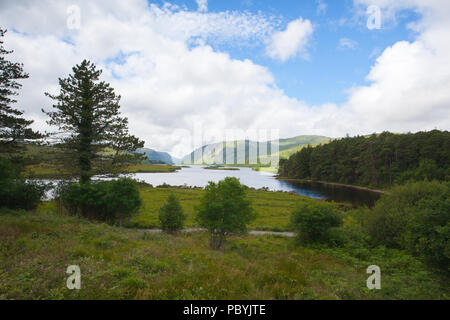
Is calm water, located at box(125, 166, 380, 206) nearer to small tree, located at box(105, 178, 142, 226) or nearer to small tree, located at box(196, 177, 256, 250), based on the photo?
small tree, located at box(105, 178, 142, 226)

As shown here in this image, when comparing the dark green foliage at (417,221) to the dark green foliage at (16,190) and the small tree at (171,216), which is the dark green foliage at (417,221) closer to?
the small tree at (171,216)

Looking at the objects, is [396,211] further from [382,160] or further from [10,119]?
[382,160]

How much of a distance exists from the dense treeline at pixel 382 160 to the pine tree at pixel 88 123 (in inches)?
2525

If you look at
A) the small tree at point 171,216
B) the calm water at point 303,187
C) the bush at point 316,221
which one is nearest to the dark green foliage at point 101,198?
the small tree at point 171,216

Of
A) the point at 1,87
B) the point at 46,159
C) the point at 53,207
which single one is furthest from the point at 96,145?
the point at 1,87

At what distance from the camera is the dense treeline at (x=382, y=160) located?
62.1 m

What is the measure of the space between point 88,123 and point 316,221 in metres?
27.5

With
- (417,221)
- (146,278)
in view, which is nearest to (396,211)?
(417,221)

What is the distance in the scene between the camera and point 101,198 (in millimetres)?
20266

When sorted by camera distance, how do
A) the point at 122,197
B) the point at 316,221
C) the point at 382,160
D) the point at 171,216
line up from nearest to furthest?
the point at 316,221 → the point at 122,197 → the point at 171,216 → the point at 382,160

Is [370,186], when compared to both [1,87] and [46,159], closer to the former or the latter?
[46,159]

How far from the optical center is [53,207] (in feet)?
75.5

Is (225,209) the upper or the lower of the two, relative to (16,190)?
lower
